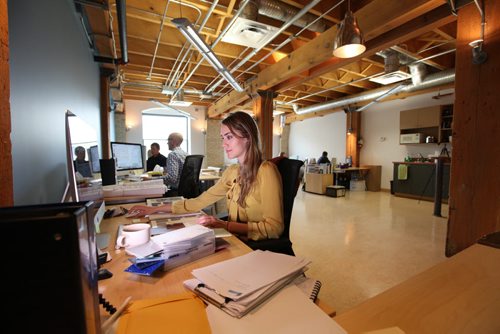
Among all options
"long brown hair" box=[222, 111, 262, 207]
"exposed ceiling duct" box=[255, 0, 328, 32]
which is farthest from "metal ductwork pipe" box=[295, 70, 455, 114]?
"long brown hair" box=[222, 111, 262, 207]

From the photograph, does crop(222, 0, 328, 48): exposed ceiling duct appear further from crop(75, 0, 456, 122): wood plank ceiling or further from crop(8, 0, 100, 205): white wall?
crop(8, 0, 100, 205): white wall

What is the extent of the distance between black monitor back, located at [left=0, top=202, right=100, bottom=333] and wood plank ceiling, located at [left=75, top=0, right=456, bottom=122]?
9.41ft

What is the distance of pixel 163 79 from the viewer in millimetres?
6438

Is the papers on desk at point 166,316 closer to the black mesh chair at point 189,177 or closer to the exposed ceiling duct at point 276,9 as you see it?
the black mesh chair at point 189,177

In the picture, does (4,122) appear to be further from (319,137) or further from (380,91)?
(319,137)

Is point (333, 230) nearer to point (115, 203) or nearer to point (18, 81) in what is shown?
point (115, 203)

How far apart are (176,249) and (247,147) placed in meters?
0.83

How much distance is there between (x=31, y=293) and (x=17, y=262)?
0.15 feet

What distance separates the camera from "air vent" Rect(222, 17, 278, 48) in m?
2.96

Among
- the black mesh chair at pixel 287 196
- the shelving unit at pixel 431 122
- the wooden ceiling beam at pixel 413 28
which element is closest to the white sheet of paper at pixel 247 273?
the black mesh chair at pixel 287 196

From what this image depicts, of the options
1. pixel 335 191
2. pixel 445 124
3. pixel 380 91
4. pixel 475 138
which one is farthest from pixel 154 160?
pixel 445 124

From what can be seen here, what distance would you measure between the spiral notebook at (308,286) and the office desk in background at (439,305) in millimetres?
85

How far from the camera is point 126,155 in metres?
3.34

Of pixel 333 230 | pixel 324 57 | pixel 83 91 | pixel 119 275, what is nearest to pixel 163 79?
pixel 83 91
